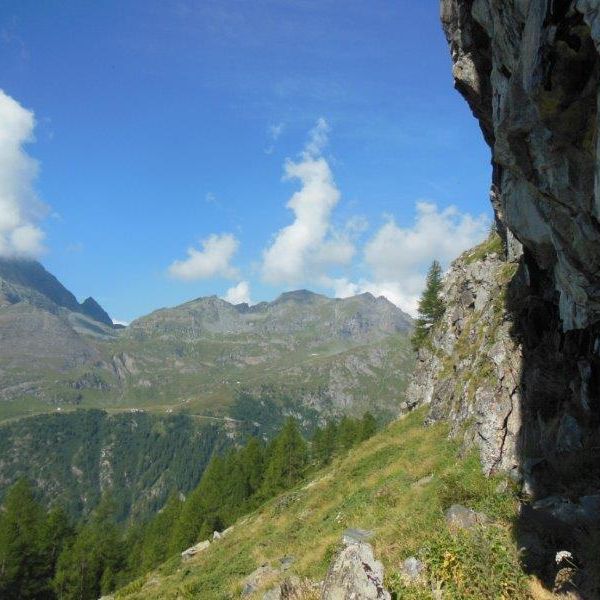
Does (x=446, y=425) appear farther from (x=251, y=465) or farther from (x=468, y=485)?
(x=251, y=465)

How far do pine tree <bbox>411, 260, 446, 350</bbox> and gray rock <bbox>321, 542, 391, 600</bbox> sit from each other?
194ft

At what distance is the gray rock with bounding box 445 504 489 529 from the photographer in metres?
15.2

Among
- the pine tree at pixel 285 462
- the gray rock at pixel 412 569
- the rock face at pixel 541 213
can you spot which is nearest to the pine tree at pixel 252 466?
the pine tree at pixel 285 462

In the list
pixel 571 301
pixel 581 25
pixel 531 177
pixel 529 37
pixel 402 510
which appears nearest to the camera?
pixel 581 25

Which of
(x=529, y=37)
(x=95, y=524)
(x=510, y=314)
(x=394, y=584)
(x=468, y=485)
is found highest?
(x=529, y=37)

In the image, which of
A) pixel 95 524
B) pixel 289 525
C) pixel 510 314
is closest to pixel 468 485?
pixel 510 314

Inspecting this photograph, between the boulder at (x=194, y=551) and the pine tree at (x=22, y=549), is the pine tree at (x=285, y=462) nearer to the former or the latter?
the boulder at (x=194, y=551)

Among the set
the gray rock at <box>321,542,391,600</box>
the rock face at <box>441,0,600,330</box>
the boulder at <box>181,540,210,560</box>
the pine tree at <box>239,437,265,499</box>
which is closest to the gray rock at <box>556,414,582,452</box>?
the rock face at <box>441,0,600,330</box>

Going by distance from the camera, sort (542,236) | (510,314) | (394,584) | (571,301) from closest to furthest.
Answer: (394,584)
(571,301)
(542,236)
(510,314)

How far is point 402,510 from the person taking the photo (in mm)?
21594

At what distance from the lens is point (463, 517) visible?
1591cm

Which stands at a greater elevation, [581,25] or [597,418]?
[581,25]

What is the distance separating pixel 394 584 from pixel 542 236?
14.1 metres

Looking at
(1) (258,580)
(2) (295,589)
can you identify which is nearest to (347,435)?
(1) (258,580)
